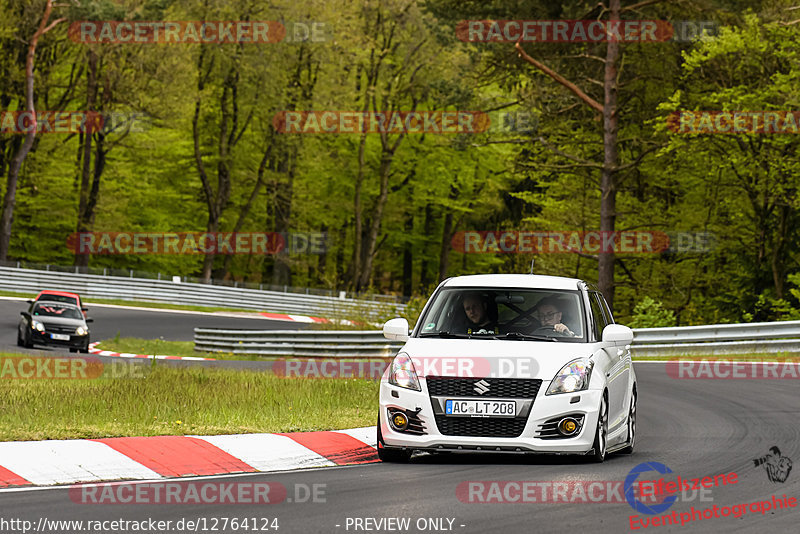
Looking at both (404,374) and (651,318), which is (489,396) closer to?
(404,374)

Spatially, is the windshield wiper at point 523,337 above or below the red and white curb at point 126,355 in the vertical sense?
above

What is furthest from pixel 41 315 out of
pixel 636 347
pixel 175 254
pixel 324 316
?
pixel 175 254

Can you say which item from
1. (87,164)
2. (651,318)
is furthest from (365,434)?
(87,164)

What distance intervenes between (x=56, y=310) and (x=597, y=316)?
22.9 meters

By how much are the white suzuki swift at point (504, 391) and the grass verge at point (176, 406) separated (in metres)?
2.13

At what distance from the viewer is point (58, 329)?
30078 millimetres

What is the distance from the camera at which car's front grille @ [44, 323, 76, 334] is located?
98.5 feet

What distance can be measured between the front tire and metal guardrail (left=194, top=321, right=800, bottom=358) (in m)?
14.4

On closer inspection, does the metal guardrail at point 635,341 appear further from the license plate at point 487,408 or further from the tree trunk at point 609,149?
the license plate at point 487,408

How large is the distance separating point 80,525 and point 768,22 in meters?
30.5

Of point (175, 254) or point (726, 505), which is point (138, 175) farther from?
point (726, 505)

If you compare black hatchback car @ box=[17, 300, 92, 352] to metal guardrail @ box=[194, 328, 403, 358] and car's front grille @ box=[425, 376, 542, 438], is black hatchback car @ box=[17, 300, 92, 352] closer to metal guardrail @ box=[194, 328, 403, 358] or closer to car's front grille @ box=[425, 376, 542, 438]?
metal guardrail @ box=[194, 328, 403, 358]

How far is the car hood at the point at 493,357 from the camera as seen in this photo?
9.70 meters

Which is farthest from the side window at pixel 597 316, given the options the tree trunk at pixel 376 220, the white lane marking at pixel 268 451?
the tree trunk at pixel 376 220
